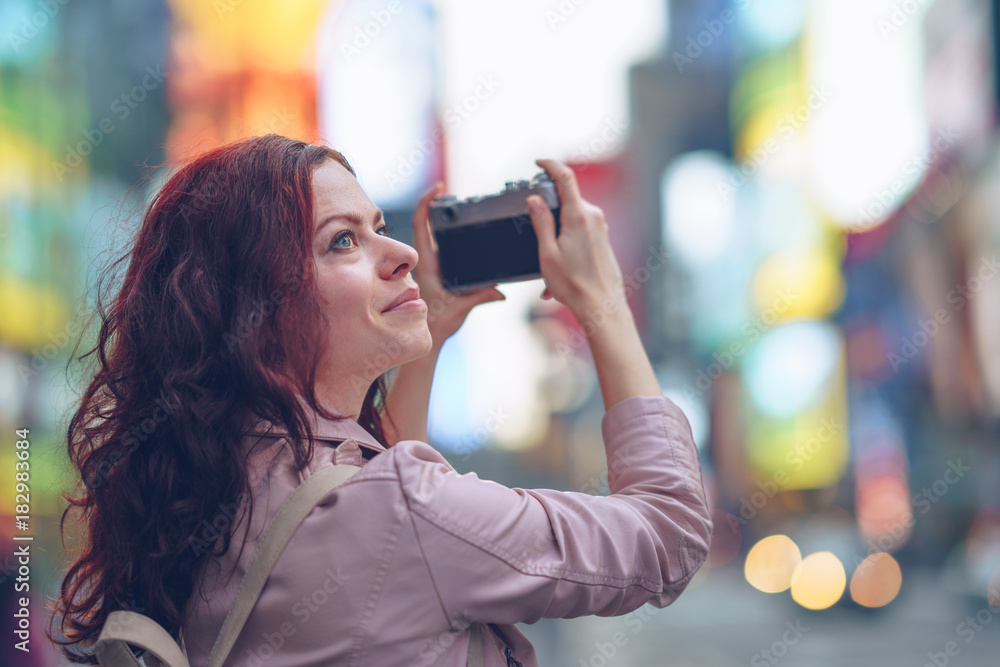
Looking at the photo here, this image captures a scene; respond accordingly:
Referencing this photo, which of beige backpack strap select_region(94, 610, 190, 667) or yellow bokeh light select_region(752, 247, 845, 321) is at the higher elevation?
beige backpack strap select_region(94, 610, 190, 667)

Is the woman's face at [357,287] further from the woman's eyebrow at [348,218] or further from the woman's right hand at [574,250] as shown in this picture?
the woman's right hand at [574,250]

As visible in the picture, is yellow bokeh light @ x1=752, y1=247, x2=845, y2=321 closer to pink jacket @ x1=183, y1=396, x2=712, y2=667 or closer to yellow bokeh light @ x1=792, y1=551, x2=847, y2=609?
yellow bokeh light @ x1=792, y1=551, x2=847, y2=609

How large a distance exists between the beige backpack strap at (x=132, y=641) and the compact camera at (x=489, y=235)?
1.00 meters

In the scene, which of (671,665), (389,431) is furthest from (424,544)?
(671,665)

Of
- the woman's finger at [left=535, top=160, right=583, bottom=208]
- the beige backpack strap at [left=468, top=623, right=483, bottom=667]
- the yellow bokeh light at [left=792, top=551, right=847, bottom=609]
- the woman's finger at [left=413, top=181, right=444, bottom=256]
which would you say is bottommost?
the yellow bokeh light at [left=792, top=551, right=847, bottom=609]

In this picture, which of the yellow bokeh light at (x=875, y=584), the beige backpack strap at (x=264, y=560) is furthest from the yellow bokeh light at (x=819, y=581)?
the beige backpack strap at (x=264, y=560)

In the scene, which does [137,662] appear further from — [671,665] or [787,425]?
[787,425]

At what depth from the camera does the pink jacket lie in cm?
130

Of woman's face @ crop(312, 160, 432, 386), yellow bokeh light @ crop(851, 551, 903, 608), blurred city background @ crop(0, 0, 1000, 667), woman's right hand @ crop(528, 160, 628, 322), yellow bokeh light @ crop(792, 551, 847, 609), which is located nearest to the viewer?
woman's face @ crop(312, 160, 432, 386)

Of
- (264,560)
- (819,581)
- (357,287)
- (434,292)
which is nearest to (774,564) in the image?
(819,581)

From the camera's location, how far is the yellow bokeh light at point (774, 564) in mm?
18141

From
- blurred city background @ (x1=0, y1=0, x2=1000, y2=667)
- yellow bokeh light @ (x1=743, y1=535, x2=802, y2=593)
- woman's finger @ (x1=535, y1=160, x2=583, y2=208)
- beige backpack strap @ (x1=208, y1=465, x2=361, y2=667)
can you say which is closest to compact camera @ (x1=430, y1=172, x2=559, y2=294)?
woman's finger @ (x1=535, y1=160, x2=583, y2=208)

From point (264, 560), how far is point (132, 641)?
0.77 ft

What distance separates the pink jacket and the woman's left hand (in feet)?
2.05
